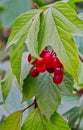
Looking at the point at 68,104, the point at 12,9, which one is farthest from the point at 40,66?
the point at 12,9

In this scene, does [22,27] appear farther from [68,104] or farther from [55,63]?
[68,104]

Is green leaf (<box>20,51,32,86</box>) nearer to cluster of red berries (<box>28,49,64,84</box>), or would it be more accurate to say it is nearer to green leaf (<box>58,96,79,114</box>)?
cluster of red berries (<box>28,49,64,84</box>)

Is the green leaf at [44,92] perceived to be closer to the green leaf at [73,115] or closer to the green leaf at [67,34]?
the green leaf at [67,34]

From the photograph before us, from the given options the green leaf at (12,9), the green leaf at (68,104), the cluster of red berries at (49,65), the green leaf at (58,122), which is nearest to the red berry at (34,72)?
the cluster of red berries at (49,65)

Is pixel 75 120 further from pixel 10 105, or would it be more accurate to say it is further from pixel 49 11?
pixel 49 11

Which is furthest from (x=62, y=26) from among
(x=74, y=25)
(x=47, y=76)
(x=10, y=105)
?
(x=10, y=105)
